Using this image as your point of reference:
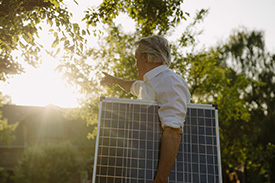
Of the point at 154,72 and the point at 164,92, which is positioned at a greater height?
the point at 154,72

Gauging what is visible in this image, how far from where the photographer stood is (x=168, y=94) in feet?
7.48

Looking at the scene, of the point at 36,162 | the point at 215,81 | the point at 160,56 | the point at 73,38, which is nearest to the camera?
the point at 160,56

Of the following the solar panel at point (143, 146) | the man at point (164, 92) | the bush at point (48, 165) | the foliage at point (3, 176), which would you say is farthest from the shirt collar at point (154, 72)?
the foliage at point (3, 176)

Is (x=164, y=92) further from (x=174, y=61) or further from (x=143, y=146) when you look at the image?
(x=174, y=61)

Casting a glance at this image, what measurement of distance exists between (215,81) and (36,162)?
19878mm

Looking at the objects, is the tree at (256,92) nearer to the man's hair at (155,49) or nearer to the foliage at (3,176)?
the man's hair at (155,49)

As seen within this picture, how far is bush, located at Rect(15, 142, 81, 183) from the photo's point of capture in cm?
2489

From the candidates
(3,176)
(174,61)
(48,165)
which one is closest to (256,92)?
(174,61)

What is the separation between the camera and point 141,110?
8.66 ft

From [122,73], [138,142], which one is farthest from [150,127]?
[122,73]

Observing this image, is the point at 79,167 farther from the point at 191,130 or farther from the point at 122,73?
the point at 191,130

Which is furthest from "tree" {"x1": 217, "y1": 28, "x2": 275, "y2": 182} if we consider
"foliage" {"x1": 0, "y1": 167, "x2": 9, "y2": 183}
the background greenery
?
"foliage" {"x1": 0, "y1": 167, "x2": 9, "y2": 183}

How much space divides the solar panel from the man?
223mm

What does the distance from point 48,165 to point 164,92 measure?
25638mm
